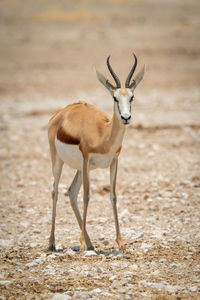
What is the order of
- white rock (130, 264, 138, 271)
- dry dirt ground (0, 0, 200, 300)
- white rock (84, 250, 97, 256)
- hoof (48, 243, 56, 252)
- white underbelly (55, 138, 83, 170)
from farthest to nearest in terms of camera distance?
hoof (48, 243, 56, 252)
white underbelly (55, 138, 83, 170)
white rock (84, 250, 97, 256)
white rock (130, 264, 138, 271)
dry dirt ground (0, 0, 200, 300)

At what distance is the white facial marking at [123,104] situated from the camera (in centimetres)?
658

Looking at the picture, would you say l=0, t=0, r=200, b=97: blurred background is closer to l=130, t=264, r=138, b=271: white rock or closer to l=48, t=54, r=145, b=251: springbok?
l=48, t=54, r=145, b=251: springbok

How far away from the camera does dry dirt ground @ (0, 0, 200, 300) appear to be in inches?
247

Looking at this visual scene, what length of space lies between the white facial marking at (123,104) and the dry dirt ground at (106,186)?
6.34 feet

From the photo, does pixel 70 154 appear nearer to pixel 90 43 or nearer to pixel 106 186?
pixel 106 186

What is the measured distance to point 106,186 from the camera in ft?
34.6

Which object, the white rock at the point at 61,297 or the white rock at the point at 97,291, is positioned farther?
the white rock at the point at 97,291

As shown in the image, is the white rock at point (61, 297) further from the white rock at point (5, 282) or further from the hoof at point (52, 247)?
the hoof at point (52, 247)

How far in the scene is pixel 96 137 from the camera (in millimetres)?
7262

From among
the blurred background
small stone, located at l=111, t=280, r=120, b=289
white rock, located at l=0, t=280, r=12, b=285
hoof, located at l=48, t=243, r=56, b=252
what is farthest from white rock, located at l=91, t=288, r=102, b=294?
the blurred background

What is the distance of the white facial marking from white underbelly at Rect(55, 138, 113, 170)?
2.46ft

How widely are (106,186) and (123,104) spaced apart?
406 cm

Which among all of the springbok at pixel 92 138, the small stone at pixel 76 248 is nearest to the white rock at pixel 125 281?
the springbok at pixel 92 138

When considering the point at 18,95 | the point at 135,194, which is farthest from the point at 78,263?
the point at 18,95
